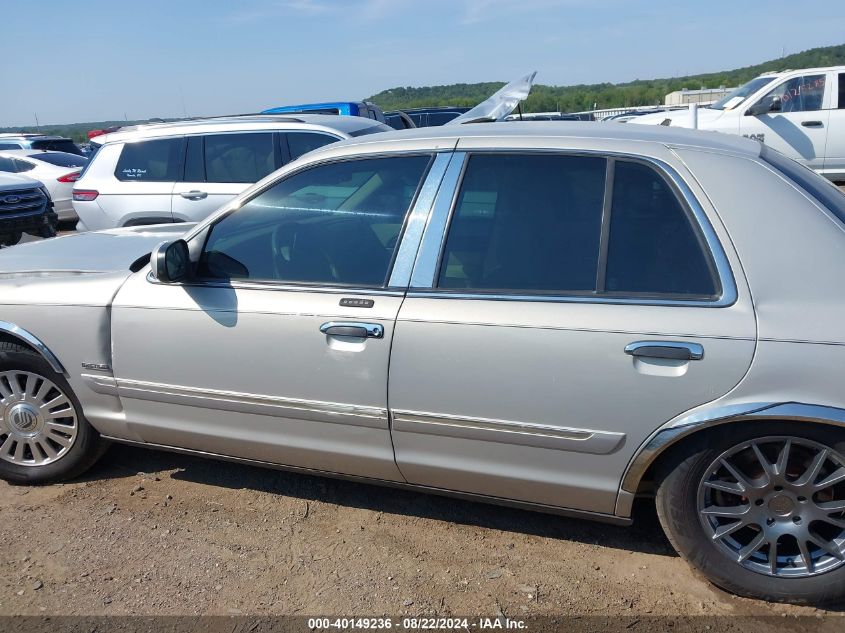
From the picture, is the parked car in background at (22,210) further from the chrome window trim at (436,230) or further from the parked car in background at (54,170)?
the chrome window trim at (436,230)

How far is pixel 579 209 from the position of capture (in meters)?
2.76

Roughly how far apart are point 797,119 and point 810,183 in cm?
993

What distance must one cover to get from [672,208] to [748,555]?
4.28 feet

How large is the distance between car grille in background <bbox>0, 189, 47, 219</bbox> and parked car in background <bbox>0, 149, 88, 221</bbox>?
2.37 meters

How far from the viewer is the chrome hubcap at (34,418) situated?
3600 mm

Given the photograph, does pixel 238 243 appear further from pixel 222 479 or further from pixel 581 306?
pixel 581 306

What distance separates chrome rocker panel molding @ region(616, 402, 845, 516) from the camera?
2.37m

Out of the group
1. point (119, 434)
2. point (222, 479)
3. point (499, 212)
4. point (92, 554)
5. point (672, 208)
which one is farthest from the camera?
point (222, 479)

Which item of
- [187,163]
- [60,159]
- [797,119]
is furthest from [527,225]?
[60,159]

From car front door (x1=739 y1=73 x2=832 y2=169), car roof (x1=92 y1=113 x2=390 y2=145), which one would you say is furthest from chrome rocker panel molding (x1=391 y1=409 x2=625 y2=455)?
car front door (x1=739 y1=73 x2=832 y2=169)

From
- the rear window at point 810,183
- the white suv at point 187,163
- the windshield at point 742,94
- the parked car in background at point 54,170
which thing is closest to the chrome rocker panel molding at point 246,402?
the rear window at point 810,183

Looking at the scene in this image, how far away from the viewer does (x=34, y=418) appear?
3.62 meters

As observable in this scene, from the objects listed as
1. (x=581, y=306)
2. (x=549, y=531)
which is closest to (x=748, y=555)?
(x=549, y=531)

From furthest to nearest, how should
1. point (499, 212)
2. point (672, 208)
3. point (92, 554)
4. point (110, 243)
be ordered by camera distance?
point (110, 243)
point (92, 554)
point (499, 212)
point (672, 208)
